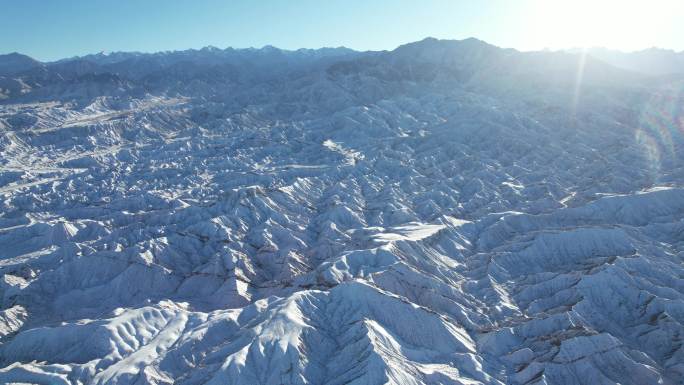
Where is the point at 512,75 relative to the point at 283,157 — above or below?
above

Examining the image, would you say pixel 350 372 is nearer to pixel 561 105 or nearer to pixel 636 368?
pixel 636 368

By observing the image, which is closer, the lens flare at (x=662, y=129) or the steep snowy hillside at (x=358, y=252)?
the steep snowy hillside at (x=358, y=252)

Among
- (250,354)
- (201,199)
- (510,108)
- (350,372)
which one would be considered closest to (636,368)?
(350,372)

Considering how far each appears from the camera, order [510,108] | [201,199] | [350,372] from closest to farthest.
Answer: [350,372], [201,199], [510,108]

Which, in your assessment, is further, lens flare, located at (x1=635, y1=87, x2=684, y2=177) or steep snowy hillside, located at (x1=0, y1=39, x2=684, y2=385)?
lens flare, located at (x1=635, y1=87, x2=684, y2=177)

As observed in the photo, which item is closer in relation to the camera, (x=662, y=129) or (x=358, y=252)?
(x=358, y=252)

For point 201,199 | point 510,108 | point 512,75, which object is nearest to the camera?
point 201,199

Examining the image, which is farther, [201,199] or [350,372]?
[201,199]

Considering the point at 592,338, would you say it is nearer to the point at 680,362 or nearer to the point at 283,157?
the point at 680,362
